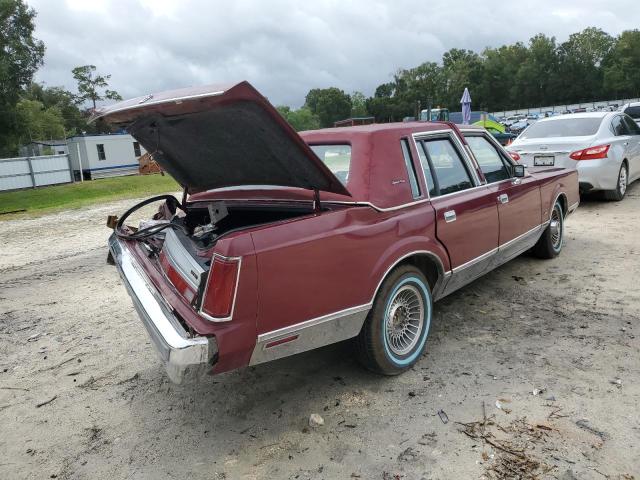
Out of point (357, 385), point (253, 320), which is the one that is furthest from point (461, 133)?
point (253, 320)

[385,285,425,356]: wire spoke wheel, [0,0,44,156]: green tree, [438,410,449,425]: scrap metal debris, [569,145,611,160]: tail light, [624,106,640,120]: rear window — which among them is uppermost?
[0,0,44,156]: green tree

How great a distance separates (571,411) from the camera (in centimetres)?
287

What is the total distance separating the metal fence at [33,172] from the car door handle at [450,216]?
23477mm

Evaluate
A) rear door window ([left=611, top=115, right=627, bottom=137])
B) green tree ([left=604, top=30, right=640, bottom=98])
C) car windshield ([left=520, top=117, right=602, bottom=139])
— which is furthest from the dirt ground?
green tree ([left=604, top=30, right=640, bottom=98])

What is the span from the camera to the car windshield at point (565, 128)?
850 centimetres

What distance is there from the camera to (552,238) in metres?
5.68

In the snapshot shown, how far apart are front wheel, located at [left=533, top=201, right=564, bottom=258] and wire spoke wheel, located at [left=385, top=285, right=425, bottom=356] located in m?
2.69

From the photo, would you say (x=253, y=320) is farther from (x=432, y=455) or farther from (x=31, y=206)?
(x=31, y=206)

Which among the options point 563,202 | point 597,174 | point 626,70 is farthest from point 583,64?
point 563,202

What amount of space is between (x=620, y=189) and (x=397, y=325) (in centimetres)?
721

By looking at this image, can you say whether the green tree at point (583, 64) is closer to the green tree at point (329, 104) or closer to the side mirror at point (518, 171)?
the green tree at point (329, 104)

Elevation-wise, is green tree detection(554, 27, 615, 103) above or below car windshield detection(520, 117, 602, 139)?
above

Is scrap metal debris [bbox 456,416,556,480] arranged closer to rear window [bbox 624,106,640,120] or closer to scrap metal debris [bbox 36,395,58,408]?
scrap metal debris [bbox 36,395,58,408]

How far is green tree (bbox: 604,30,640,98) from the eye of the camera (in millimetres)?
86500
